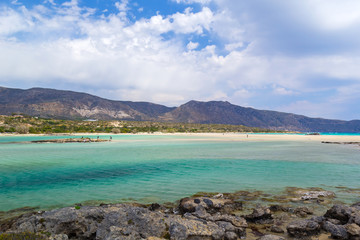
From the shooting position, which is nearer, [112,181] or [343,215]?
[343,215]

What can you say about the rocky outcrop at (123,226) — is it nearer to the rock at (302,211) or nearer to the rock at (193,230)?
the rock at (193,230)

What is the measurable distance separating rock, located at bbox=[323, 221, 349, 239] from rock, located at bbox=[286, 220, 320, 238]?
1.15 ft

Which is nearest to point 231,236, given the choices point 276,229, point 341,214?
point 276,229

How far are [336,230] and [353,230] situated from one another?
452 millimetres

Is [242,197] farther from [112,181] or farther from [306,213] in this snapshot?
[112,181]

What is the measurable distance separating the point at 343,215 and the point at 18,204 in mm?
14270

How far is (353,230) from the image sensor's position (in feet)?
23.5

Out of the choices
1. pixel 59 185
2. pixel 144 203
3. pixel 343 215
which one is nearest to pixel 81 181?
pixel 59 185

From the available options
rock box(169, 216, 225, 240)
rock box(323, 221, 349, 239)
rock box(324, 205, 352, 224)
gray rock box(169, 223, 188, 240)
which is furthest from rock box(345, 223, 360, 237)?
gray rock box(169, 223, 188, 240)

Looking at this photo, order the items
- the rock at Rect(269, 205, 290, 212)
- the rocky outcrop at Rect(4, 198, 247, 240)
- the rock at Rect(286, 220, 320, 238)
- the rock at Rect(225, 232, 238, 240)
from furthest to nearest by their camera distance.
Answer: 1. the rock at Rect(269, 205, 290, 212)
2. the rock at Rect(286, 220, 320, 238)
3. the rock at Rect(225, 232, 238, 240)
4. the rocky outcrop at Rect(4, 198, 247, 240)

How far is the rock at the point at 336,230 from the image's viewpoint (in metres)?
7.20

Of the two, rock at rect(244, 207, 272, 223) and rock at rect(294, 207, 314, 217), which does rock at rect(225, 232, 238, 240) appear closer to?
rock at rect(244, 207, 272, 223)

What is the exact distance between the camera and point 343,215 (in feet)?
27.8

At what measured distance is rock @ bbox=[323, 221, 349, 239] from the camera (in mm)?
7203
